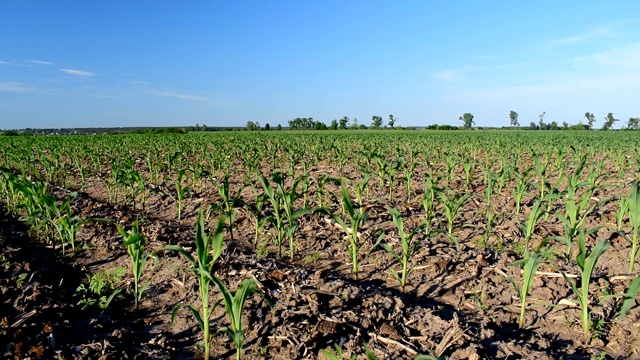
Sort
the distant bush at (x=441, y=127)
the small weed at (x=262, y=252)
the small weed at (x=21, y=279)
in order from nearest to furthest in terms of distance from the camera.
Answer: the small weed at (x=21, y=279)
the small weed at (x=262, y=252)
the distant bush at (x=441, y=127)

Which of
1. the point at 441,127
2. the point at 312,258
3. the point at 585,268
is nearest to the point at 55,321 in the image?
the point at 312,258

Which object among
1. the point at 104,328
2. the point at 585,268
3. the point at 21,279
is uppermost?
the point at 585,268

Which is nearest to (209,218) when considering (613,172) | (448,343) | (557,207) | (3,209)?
(3,209)

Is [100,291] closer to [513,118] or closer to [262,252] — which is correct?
[262,252]

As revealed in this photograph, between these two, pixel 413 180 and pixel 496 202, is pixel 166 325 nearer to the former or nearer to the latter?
pixel 496 202

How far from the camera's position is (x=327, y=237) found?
19.1 feet

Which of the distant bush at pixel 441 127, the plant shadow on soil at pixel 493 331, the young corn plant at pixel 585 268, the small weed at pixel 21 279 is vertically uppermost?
the distant bush at pixel 441 127

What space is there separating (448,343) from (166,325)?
2.32m

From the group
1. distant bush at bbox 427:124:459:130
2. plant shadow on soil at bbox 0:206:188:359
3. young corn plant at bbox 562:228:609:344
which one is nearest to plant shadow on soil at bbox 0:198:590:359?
plant shadow on soil at bbox 0:206:188:359

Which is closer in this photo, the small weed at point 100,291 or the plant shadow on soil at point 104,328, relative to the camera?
the plant shadow on soil at point 104,328

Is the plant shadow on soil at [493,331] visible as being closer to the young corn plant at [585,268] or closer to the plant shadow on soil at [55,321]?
the young corn plant at [585,268]

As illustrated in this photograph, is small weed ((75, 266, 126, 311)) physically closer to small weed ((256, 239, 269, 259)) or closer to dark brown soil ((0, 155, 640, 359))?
dark brown soil ((0, 155, 640, 359))

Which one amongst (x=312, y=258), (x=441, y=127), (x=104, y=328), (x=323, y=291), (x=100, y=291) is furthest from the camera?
(x=441, y=127)

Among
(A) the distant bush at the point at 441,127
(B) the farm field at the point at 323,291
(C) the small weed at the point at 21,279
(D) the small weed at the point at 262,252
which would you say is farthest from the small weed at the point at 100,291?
(A) the distant bush at the point at 441,127
